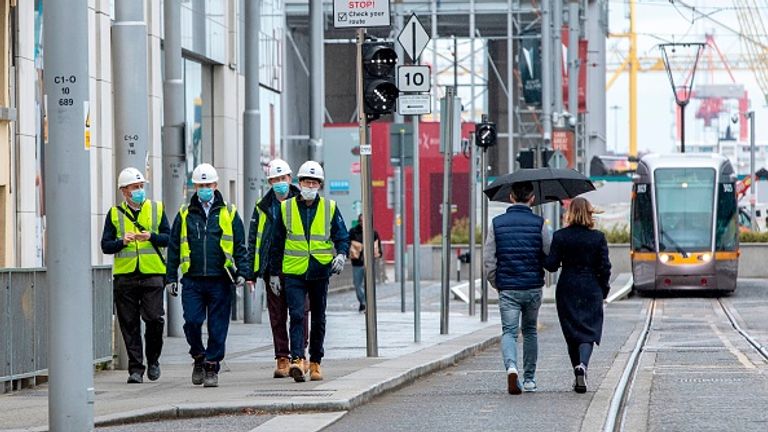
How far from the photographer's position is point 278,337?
15.3 m

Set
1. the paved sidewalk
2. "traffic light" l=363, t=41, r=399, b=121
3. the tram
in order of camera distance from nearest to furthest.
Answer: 1. the paved sidewalk
2. "traffic light" l=363, t=41, r=399, b=121
3. the tram

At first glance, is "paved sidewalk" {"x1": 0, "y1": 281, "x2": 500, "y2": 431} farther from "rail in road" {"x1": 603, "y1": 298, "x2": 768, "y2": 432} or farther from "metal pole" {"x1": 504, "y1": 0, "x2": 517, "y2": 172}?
"metal pole" {"x1": 504, "y1": 0, "x2": 517, "y2": 172}

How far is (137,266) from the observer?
15.2 metres

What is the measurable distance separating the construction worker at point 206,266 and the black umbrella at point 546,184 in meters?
2.23

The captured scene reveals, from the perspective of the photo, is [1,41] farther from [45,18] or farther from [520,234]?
[45,18]

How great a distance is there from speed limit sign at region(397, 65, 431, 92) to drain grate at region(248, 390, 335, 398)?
6402 mm

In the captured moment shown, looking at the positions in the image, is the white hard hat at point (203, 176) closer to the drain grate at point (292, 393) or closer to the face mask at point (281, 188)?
the face mask at point (281, 188)

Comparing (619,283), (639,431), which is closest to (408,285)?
(619,283)

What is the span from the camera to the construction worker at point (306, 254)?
14805mm

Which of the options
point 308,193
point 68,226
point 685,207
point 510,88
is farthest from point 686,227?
point 68,226

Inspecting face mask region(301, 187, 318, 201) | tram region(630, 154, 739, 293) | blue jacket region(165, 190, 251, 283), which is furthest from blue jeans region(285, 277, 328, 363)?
tram region(630, 154, 739, 293)

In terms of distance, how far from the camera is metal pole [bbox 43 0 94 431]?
1031 centimetres

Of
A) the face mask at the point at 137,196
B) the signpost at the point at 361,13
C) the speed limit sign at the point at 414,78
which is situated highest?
the signpost at the point at 361,13

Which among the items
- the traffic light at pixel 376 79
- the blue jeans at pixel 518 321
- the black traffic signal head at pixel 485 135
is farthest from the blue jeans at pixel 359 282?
the blue jeans at pixel 518 321
